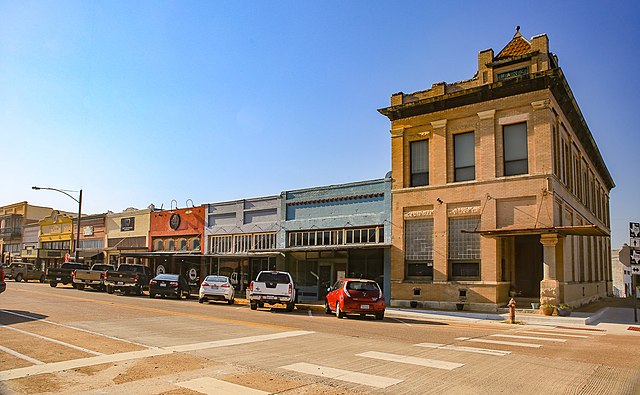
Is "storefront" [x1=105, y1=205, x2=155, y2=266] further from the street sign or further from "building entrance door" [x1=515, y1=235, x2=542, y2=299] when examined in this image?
the street sign

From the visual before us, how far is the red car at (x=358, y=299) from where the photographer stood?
1920 centimetres

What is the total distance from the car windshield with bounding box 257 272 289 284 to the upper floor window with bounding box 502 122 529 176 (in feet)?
37.6

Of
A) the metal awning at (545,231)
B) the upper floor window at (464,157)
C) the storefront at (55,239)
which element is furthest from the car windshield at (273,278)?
the storefront at (55,239)

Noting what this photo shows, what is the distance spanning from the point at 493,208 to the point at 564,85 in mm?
6736

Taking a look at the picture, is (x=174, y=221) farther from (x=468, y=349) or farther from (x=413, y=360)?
(x=413, y=360)

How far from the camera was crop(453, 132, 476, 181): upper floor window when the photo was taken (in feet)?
84.2

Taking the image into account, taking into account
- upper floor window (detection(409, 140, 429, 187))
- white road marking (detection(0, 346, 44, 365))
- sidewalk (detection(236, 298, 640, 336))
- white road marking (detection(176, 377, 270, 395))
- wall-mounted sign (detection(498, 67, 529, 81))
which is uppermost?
wall-mounted sign (detection(498, 67, 529, 81))

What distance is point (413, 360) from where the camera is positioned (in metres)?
9.62

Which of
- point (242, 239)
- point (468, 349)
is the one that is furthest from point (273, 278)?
point (242, 239)

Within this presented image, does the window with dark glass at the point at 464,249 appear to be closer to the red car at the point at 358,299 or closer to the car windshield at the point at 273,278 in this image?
the red car at the point at 358,299

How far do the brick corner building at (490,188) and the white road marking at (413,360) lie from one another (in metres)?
13.8

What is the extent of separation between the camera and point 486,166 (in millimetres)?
24812

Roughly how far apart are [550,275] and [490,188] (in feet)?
15.9

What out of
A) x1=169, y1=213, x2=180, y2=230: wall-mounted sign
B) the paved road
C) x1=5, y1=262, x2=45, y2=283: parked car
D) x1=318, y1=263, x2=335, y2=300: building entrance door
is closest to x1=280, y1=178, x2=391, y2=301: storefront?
x1=318, y1=263, x2=335, y2=300: building entrance door
